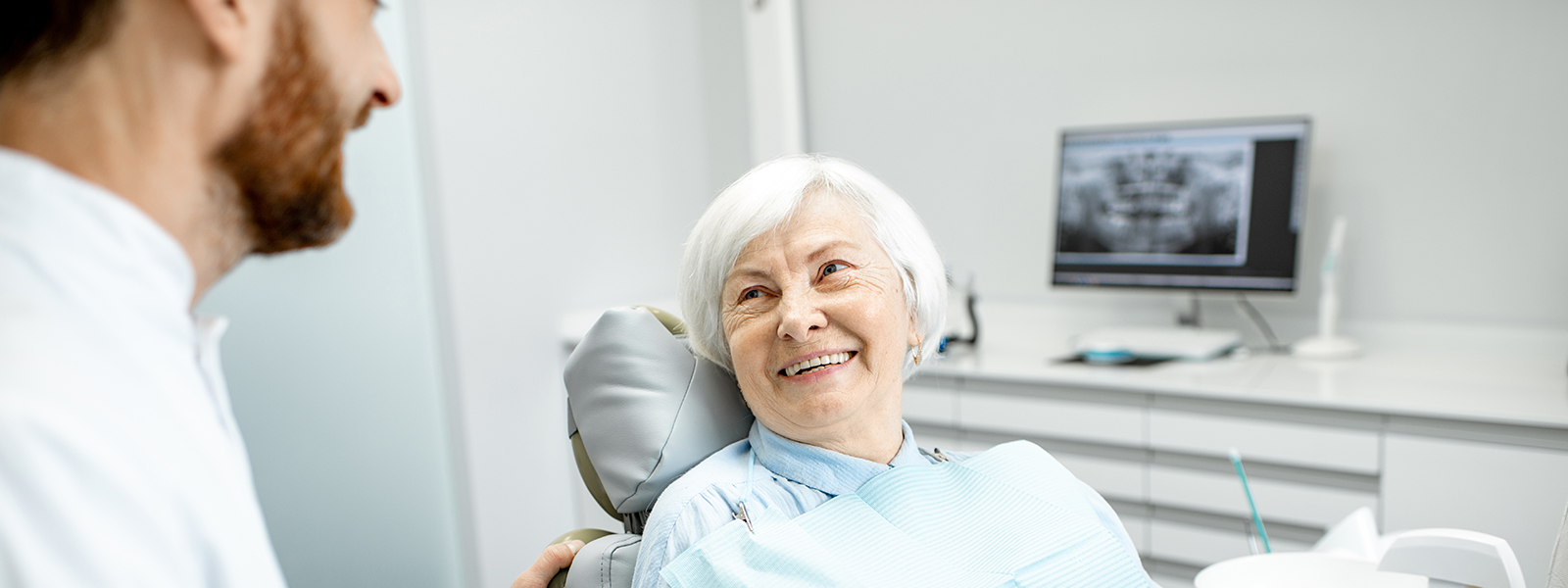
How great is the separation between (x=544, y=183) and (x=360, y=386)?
37.7 inches

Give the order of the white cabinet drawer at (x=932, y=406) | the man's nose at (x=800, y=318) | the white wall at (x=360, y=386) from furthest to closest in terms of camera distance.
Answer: the white cabinet drawer at (x=932, y=406), the white wall at (x=360, y=386), the man's nose at (x=800, y=318)

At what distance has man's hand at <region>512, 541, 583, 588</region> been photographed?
4.41ft

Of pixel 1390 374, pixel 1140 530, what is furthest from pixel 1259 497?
pixel 1390 374

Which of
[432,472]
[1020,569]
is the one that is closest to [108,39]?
[1020,569]

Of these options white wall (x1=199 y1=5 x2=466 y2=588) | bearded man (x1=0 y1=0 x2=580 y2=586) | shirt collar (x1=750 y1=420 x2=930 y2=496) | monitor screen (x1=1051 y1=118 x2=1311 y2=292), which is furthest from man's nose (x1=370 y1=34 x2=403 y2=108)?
monitor screen (x1=1051 y1=118 x2=1311 y2=292)

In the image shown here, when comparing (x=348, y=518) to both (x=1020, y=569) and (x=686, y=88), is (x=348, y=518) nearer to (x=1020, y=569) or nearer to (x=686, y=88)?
(x=1020, y=569)

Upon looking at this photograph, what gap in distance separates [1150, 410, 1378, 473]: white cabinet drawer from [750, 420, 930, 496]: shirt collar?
1345 millimetres

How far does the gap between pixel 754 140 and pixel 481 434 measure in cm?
153

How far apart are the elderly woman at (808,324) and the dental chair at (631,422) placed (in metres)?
0.05

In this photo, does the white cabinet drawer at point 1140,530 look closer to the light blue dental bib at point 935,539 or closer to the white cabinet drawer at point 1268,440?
the white cabinet drawer at point 1268,440

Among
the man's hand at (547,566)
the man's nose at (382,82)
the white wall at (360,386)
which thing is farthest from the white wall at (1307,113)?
the man's nose at (382,82)

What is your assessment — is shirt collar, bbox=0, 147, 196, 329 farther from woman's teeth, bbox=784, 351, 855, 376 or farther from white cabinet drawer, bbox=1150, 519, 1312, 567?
white cabinet drawer, bbox=1150, 519, 1312, 567

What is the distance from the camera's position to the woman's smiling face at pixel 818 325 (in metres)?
1.33

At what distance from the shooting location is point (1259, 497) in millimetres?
2328
